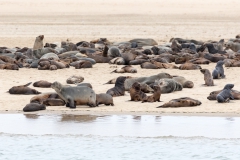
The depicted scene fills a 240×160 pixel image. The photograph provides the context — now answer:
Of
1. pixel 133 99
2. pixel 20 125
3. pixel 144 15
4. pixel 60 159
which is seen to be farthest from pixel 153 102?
pixel 144 15

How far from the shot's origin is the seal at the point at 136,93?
10898mm

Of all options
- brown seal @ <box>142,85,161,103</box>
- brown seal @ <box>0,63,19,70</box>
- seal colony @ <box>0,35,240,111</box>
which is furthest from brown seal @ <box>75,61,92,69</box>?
brown seal @ <box>142,85,161,103</box>

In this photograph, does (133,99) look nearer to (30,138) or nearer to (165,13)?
(30,138)

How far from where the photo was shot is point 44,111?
33.0ft

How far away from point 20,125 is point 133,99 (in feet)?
8.50

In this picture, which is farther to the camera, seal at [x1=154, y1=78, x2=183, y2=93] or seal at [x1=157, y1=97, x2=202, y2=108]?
seal at [x1=154, y1=78, x2=183, y2=93]

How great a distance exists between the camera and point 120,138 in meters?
8.23

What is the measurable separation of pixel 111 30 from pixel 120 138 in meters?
22.7

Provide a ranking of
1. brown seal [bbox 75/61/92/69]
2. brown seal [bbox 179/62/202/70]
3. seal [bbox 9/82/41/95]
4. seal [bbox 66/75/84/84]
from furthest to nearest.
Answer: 1. brown seal [bbox 75/61/92/69]
2. brown seal [bbox 179/62/202/70]
3. seal [bbox 66/75/84/84]
4. seal [bbox 9/82/41/95]

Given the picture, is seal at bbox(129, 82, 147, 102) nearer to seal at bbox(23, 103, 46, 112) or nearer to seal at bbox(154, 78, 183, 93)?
seal at bbox(154, 78, 183, 93)

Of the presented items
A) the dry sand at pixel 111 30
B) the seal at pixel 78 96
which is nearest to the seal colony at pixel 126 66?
the seal at pixel 78 96

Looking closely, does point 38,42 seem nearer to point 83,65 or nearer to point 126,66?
point 83,65

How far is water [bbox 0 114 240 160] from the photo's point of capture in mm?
7797

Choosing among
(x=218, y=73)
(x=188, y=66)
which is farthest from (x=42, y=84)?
→ (x=188, y=66)
